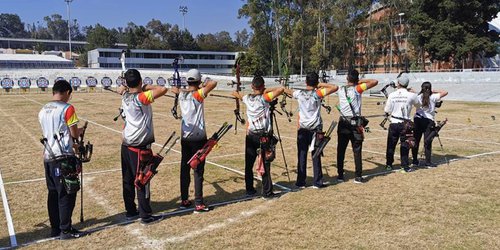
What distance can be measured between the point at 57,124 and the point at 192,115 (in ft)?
6.35

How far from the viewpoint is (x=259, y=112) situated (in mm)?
6984

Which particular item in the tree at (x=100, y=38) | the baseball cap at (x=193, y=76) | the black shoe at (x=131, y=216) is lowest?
the black shoe at (x=131, y=216)

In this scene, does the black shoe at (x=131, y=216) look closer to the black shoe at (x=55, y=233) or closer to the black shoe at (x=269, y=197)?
the black shoe at (x=55, y=233)

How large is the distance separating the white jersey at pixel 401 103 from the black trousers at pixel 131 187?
5607 mm

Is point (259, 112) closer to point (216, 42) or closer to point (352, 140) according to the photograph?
point (352, 140)

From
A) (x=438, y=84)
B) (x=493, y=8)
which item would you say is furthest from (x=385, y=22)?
(x=438, y=84)

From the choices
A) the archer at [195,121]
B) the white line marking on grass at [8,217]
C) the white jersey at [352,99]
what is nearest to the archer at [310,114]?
the white jersey at [352,99]

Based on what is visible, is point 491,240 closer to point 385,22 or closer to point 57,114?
point 57,114

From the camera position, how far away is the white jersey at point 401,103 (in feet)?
28.7

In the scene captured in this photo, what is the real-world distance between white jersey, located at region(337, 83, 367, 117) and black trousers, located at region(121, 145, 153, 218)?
411 cm

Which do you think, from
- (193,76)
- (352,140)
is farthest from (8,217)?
(352,140)

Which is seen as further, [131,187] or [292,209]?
[292,209]

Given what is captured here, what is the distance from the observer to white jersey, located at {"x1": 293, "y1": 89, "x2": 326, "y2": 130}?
24.6 ft

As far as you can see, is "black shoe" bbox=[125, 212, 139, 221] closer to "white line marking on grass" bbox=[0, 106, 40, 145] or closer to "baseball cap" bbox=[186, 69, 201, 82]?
"baseball cap" bbox=[186, 69, 201, 82]
